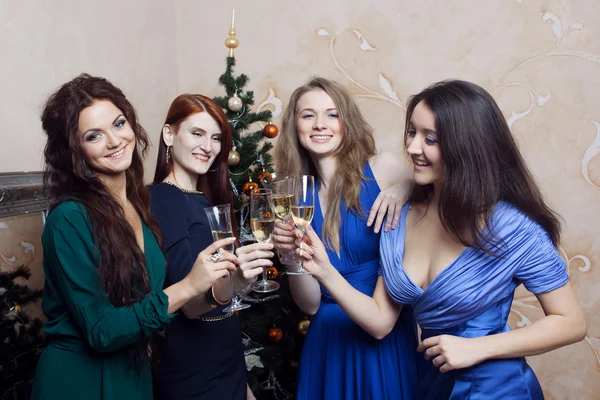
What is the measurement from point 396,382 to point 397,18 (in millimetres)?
2371

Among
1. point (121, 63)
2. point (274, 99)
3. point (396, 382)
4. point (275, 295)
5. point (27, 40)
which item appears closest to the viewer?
point (396, 382)

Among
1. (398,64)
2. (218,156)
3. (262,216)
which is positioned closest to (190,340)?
(262,216)

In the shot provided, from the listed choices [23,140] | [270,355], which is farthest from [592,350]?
[23,140]

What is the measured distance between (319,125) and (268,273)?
33.9 inches

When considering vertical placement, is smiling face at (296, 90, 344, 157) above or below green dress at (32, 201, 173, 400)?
above

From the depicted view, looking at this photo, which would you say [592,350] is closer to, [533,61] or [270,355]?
[533,61]

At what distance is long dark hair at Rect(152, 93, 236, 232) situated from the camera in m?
2.06

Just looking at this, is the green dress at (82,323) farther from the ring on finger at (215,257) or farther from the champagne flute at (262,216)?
the champagne flute at (262,216)

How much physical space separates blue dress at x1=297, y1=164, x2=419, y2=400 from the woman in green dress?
2.12 ft

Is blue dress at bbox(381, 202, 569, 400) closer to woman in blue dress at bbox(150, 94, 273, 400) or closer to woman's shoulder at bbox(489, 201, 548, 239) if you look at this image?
woman's shoulder at bbox(489, 201, 548, 239)

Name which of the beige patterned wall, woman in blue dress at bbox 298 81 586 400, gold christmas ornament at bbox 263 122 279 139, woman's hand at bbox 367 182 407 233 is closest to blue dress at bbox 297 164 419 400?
woman's hand at bbox 367 182 407 233

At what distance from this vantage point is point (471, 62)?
309 centimetres

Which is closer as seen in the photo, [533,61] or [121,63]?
[533,61]

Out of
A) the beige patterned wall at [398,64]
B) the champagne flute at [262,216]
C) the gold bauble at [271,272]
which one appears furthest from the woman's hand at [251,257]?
the beige patterned wall at [398,64]
